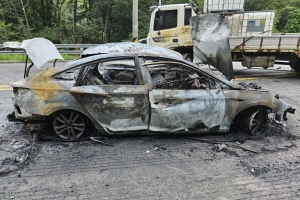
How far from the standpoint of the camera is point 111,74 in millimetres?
4355

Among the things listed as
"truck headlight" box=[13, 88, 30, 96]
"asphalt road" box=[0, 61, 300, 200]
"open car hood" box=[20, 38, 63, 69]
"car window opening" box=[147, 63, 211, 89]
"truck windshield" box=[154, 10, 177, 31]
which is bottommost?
"asphalt road" box=[0, 61, 300, 200]

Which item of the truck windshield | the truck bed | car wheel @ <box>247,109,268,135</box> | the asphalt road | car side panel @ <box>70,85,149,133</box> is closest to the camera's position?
the asphalt road

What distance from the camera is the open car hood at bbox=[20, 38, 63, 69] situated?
3.80 meters

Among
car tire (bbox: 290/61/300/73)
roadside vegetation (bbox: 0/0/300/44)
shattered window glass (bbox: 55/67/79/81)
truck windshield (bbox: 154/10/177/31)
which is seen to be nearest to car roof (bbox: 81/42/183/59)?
shattered window glass (bbox: 55/67/79/81)

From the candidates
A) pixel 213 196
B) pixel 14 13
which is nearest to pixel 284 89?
pixel 213 196

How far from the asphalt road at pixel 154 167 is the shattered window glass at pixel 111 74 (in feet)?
3.05

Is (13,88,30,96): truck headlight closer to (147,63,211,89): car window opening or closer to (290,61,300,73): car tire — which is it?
(147,63,211,89): car window opening

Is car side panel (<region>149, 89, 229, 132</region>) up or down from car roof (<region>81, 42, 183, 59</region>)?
down

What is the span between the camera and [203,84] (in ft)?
12.9

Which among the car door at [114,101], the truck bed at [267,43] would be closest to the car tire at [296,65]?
the truck bed at [267,43]

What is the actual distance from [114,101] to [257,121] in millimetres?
2371

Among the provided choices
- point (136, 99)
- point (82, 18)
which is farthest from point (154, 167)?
point (82, 18)

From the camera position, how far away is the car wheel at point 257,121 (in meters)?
4.04

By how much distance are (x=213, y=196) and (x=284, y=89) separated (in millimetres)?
5813
